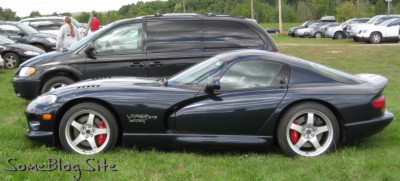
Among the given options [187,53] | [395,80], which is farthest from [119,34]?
[395,80]

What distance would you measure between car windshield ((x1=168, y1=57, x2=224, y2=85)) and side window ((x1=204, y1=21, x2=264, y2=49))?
2.23 m

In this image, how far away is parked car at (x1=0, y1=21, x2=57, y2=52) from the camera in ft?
60.4

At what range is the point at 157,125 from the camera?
5.53 meters

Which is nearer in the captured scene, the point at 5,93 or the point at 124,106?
the point at 124,106

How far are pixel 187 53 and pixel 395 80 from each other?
19.2 feet

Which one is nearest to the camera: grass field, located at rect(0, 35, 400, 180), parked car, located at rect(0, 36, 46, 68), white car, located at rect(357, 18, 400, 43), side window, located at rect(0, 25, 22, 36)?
grass field, located at rect(0, 35, 400, 180)

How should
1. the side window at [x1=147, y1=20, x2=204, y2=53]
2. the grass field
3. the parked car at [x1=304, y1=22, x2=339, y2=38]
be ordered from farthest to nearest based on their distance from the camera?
the parked car at [x1=304, y1=22, x2=339, y2=38]
the side window at [x1=147, y1=20, x2=204, y2=53]
the grass field

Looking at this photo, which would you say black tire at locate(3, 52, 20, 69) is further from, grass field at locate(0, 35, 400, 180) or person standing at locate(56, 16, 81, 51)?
grass field at locate(0, 35, 400, 180)

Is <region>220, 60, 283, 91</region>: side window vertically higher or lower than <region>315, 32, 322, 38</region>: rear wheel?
higher

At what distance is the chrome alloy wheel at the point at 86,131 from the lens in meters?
5.53

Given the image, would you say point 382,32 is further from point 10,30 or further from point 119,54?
point 119,54

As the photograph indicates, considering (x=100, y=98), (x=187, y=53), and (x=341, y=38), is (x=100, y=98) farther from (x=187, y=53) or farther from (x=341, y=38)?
(x=341, y=38)

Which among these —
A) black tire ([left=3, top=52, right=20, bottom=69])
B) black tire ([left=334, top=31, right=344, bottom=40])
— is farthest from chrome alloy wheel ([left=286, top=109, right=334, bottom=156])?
black tire ([left=334, top=31, right=344, bottom=40])

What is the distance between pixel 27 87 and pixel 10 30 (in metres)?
11.7
